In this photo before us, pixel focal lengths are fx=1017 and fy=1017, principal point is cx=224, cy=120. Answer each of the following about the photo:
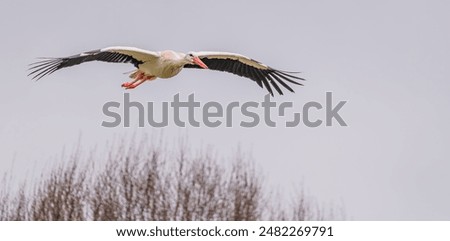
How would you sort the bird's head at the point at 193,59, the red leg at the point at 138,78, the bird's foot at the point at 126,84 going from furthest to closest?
the bird's head at the point at 193,59, the red leg at the point at 138,78, the bird's foot at the point at 126,84

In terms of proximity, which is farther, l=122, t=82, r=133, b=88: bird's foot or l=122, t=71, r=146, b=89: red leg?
l=122, t=71, r=146, b=89: red leg

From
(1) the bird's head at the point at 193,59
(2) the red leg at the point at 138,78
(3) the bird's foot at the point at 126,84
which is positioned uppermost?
(1) the bird's head at the point at 193,59

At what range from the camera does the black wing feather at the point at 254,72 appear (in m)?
14.0

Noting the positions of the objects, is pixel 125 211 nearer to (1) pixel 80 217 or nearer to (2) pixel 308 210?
(1) pixel 80 217

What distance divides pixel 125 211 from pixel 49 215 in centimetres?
149

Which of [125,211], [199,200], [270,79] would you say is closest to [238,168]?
[199,200]

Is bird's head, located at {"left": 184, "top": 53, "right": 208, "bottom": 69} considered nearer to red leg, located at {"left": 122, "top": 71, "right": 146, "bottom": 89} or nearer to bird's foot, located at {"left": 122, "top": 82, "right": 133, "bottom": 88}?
red leg, located at {"left": 122, "top": 71, "right": 146, "bottom": 89}

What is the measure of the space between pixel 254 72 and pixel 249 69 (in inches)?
3.3

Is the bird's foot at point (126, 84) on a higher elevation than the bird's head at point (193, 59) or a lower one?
lower

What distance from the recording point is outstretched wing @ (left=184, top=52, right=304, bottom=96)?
45.4 ft

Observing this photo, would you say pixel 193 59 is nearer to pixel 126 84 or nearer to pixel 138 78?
pixel 138 78

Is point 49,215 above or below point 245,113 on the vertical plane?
below

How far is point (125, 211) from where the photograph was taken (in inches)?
751

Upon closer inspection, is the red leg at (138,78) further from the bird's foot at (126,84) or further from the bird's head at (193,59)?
the bird's head at (193,59)
